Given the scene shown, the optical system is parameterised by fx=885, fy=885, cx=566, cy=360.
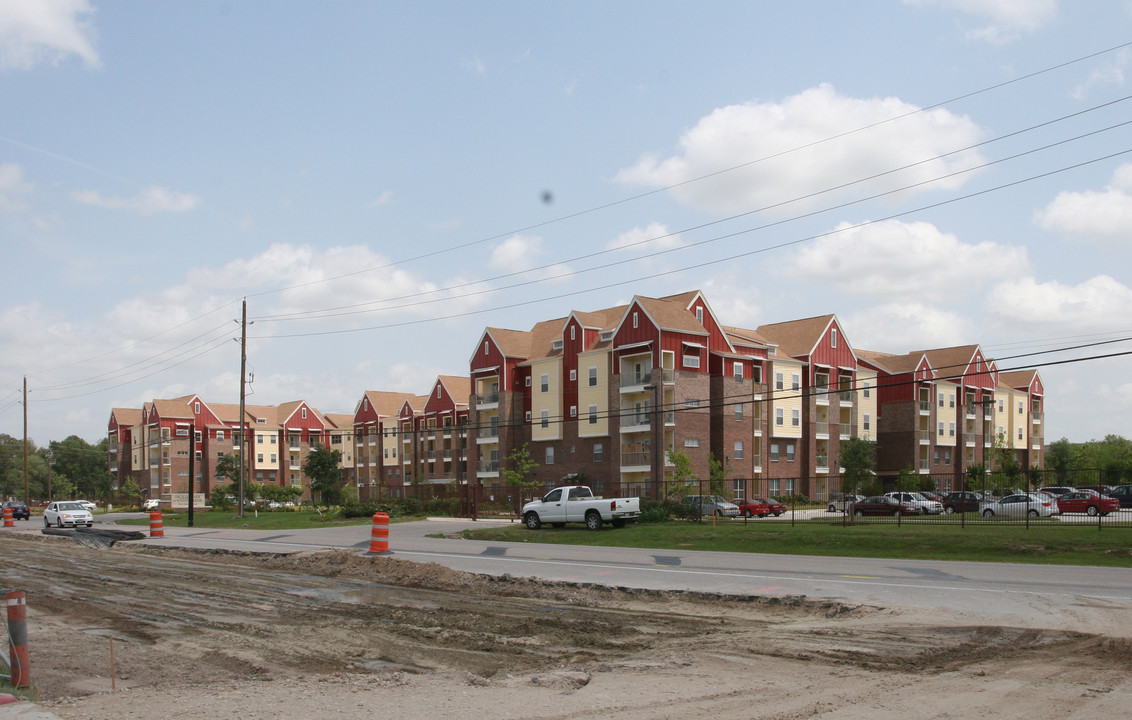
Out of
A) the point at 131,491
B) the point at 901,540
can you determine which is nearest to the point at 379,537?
the point at 901,540

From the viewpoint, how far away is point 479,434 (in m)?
→ 75.9

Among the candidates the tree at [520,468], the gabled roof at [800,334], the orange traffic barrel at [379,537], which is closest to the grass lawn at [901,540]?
the orange traffic barrel at [379,537]

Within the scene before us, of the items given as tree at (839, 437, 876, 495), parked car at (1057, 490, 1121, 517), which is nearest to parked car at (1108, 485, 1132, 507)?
parked car at (1057, 490, 1121, 517)

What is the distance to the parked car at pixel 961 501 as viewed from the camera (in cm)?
3763

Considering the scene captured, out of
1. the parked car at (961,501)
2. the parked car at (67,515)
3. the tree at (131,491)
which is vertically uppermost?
the parked car at (961,501)

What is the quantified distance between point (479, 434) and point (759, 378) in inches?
958

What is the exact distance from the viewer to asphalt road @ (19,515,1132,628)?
1353cm

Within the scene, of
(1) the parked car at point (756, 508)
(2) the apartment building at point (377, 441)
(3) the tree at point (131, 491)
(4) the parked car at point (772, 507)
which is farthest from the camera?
(3) the tree at point (131, 491)

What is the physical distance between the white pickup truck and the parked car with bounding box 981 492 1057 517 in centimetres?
1379

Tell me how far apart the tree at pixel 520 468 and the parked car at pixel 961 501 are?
25.8 m

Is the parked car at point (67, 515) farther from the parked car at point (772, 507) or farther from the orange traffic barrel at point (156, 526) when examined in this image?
the parked car at point (772, 507)

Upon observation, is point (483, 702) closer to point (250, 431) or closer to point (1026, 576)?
point (1026, 576)

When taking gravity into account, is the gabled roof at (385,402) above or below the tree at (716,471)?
above

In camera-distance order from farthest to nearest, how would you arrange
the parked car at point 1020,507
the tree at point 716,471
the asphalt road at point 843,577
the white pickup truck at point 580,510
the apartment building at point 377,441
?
the apartment building at point 377,441 < the tree at point 716,471 < the white pickup truck at point 580,510 < the parked car at point 1020,507 < the asphalt road at point 843,577
